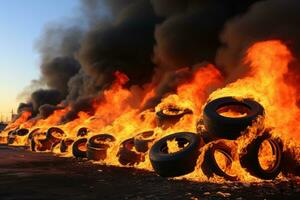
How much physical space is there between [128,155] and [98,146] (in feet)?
14.6

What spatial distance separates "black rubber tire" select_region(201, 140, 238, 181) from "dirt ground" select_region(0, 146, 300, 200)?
0.98 meters

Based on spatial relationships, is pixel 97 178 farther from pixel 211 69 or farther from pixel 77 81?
pixel 77 81

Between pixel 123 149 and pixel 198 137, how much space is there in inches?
309

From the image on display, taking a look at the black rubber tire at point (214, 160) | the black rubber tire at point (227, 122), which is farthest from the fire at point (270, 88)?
the black rubber tire at point (214, 160)

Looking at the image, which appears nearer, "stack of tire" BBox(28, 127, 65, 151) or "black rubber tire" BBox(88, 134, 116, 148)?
"black rubber tire" BBox(88, 134, 116, 148)

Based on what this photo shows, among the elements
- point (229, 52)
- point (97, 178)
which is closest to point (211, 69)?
point (229, 52)

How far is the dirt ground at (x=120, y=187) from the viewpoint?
15.9m

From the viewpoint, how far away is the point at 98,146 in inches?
1243

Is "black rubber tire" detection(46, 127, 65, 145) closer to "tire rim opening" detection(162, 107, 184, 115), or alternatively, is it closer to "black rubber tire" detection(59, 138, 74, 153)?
"black rubber tire" detection(59, 138, 74, 153)

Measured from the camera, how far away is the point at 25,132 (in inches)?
2547

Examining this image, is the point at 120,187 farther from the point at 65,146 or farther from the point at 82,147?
the point at 65,146

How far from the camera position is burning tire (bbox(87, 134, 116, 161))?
102ft

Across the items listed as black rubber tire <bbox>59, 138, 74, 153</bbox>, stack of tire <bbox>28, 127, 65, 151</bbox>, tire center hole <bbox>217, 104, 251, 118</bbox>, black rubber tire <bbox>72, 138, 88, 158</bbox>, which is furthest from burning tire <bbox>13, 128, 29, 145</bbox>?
tire center hole <bbox>217, 104, 251, 118</bbox>

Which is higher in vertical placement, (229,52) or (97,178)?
(229,52)
